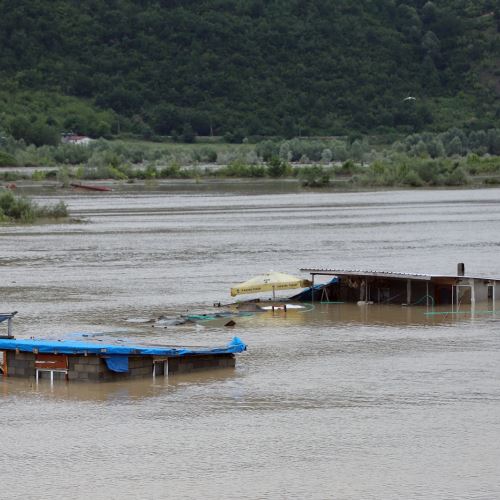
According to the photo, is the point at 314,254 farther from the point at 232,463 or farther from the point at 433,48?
the point at 433,48

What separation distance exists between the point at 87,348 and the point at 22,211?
34599 mm

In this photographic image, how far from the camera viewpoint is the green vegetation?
54.5m

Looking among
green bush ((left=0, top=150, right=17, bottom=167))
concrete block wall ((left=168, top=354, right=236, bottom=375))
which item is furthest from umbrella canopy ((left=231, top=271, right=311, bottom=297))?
green bush ((left=0, top=150, right=17, bottom=167))

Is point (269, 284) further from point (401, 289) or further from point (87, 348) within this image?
point (87, 348)

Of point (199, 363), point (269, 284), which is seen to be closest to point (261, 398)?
point (199, 363)

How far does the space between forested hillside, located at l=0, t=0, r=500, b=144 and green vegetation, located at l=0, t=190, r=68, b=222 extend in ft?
242

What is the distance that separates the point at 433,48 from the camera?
149500mm

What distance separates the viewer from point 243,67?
14362cm

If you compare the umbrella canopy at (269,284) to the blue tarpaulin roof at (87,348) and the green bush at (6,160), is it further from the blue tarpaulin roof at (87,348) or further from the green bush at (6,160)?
the green bush at (6,160)

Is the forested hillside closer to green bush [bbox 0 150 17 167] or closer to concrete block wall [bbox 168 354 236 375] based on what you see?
green bush [bbox 0 150 17 167]

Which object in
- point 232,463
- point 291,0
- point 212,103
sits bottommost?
point 232,463

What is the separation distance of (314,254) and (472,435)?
2179cm

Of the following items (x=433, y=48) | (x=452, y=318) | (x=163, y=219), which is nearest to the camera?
(x=452, y=318)

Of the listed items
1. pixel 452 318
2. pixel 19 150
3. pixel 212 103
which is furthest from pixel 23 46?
pixel 452 318
